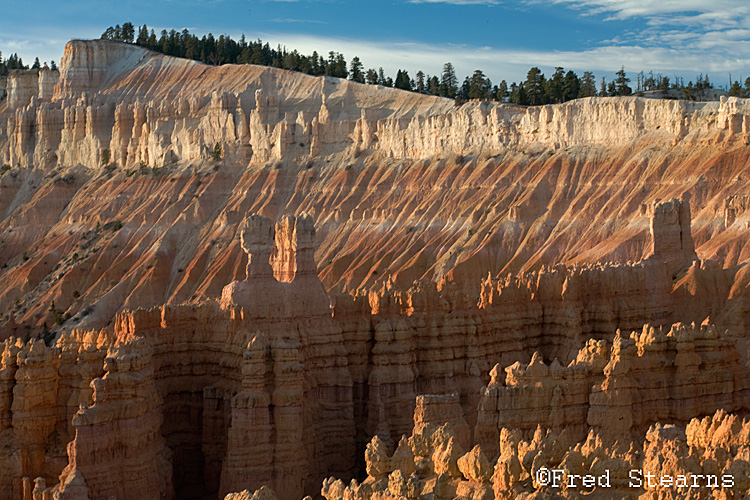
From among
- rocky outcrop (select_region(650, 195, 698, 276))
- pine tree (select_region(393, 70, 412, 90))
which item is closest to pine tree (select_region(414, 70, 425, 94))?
pine tree (select_region(393, 70, 412, 90))

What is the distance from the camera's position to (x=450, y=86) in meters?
134

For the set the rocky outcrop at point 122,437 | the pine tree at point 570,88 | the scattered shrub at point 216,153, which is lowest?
the rocky outcrop at point 122,437

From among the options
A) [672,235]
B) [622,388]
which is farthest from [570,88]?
[622,388]

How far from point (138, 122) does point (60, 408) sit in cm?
10120

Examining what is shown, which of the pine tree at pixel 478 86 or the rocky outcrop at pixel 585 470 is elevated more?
the pine tree at pixel 478 86

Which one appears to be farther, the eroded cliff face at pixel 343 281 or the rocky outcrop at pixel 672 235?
the rocky outcrop at pixel 672 235

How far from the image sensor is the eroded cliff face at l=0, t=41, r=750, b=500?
31.3 m

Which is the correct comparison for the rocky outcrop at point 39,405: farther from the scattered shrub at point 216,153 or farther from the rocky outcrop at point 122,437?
the scattered shrub at point 216,153

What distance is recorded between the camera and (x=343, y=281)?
304ft

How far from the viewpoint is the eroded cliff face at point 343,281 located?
31297 mm

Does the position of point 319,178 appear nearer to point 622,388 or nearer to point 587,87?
point 587,87

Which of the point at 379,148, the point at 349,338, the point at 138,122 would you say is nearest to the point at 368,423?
the point at 349,338

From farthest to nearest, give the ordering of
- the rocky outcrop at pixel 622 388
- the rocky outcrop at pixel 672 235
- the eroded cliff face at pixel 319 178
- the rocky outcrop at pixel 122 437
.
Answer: the eroded cliff face at pixel 319 178, the rocky outcrop at pixel 672 235, the rocky outcrop at pixel 122 437, the rocky outcrop at pixel 622 388

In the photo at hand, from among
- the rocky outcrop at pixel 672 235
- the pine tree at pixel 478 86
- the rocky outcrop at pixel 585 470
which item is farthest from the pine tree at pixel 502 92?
the rocky outcrop at pixel 585 470
